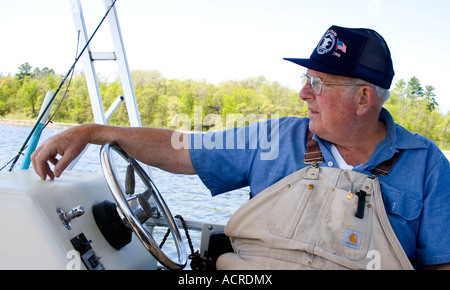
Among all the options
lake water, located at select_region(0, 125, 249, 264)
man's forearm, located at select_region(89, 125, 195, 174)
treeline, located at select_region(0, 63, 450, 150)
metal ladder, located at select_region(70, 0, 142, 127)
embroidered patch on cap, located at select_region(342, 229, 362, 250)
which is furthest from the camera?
treeline, located at select_region(0, 63, 450, 150)

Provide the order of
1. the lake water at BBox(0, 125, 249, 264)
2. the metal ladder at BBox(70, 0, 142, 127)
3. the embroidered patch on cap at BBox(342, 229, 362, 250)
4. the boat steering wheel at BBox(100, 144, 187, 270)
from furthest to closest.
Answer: the lake water at BBox(0, 125, 249, 264) → the metal ladder at BBox(70, 0, 142, 127) → the embroidered patch on cap at BBox(342, 229, 362, 250) → the boat steering wheel at BBox(100, 144, 187, 270)

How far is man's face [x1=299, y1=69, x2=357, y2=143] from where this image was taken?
58.0 inches

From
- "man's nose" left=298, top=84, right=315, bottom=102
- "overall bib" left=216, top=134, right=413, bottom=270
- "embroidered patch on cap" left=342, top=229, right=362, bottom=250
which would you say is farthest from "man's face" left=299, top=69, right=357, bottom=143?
"embroidered patch on cap" left=342, top=229, right=362, bottom=250

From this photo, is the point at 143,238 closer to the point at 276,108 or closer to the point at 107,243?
the point at 107,243

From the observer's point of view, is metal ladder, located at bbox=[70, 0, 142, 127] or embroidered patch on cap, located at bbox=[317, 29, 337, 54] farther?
metal ladder, located at bbox=[70, 0, 142, 127]

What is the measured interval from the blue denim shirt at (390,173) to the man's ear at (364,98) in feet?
0.47

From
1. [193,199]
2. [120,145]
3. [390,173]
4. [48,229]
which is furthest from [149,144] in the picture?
[193,199]

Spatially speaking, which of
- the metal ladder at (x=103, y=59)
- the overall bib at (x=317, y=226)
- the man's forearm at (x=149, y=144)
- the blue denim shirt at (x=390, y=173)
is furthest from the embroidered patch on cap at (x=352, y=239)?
the metal ladder at (x=103, y=59)

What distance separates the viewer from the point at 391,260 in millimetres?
1308

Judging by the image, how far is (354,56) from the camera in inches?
57.6

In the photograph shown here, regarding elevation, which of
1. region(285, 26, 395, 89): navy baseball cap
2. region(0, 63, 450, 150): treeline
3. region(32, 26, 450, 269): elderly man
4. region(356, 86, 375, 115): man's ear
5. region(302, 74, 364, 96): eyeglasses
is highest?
region(285, 26, 395, 89): navy baseball cap

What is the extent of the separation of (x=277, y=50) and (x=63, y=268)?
3522cm

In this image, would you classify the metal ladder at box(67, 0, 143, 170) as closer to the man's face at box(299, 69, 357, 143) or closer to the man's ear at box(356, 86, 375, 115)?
the man's face at box(299, 69, 357, 143)

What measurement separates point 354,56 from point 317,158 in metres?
0.38
